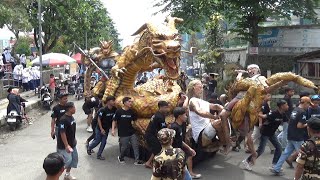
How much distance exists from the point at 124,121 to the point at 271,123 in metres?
2.80

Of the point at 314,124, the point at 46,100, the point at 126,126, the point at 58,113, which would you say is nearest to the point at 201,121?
the point at 126,126

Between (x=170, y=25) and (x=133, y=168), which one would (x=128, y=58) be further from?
(x=133, y=168)

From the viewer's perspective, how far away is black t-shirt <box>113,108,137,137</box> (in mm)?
8086

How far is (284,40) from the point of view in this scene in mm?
18453

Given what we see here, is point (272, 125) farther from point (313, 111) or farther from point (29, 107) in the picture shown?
point (29, 107)

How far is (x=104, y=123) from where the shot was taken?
8602mm

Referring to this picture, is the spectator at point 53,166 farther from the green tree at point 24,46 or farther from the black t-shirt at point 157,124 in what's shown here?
the green tree at point 24,46

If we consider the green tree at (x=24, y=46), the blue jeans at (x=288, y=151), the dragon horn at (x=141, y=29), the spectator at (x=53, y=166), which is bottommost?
the blue jeans at (x=288, y=151)

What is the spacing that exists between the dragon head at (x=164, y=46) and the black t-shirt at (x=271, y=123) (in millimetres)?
1903

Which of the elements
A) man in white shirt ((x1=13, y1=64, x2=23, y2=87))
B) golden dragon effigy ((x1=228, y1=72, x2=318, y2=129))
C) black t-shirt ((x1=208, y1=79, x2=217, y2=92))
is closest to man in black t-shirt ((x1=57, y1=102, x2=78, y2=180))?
golden dragon effigy ((x1=228, y1=72, x2=318, y2=129))

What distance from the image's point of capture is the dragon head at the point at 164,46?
26.0 ft

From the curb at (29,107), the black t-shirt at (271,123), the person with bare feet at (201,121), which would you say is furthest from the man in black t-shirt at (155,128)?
the curb at (29,107)

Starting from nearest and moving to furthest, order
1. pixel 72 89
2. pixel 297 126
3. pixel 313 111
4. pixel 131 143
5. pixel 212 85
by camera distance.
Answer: pixel 297 126 < pixel 313 111 < pixel 131 143 < pixel 212 85 < pixel 72 89

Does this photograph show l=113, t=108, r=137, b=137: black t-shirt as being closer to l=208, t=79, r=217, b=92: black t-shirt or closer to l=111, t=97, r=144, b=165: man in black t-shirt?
l=111, t=97, r=144, b=165: man in black t-shirt
